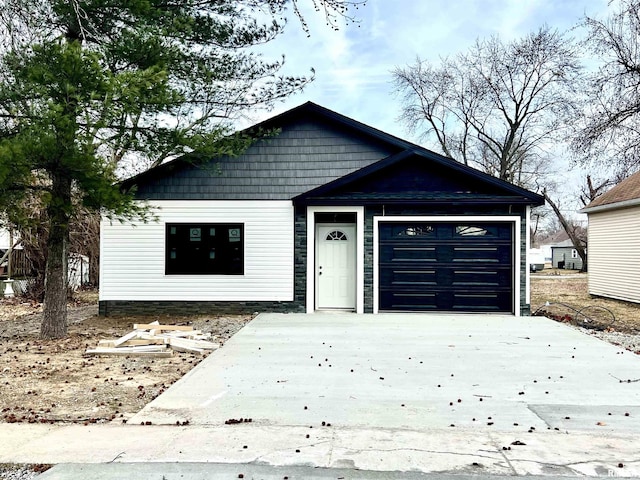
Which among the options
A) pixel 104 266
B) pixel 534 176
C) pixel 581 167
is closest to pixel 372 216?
pixel 104 266

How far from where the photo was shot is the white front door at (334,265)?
12.5 metres

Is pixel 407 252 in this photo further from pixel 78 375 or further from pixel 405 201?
pixel 78 375

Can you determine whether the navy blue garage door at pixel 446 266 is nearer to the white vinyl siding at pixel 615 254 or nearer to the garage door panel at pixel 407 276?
the garage door panel at pixel 407 276

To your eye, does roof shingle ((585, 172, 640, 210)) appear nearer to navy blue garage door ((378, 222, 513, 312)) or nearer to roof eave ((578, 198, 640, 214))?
roof eave ((578, 198, 640, 214))

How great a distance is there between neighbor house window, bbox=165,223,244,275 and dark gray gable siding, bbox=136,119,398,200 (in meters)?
0.72

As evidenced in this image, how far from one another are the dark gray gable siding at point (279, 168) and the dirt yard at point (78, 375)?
3264 mm

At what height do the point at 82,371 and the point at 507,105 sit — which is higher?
the point at 507,105

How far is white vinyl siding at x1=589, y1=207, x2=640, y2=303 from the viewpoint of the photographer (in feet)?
48.6

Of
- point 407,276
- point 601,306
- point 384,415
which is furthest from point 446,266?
point 384,415

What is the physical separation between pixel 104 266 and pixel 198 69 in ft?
17.3

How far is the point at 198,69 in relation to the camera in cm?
1028

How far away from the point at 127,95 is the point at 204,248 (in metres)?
5.23

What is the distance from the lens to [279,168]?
12477 mm

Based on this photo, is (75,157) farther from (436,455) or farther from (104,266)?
(436,455)
